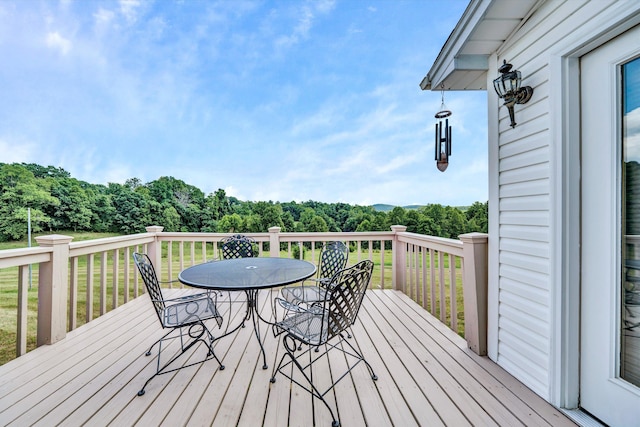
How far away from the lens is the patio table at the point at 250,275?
1990 mm

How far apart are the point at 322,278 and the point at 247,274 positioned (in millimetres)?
1104

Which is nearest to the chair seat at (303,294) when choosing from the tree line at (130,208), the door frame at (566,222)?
the door frame at (566,222)

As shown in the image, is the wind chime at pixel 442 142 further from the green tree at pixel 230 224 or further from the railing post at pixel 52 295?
the green tree at pixel 230 224

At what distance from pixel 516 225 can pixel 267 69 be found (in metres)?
9.38

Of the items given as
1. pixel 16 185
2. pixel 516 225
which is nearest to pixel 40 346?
pixel 516 225

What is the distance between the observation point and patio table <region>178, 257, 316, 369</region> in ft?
6.53

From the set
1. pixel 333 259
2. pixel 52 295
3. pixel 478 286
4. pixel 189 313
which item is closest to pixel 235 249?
pixel 333 259

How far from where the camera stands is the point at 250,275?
2305mm

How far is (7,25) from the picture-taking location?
6773 mm

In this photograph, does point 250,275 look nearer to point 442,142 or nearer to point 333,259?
point 333,259

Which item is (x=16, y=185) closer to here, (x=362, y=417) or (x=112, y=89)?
(x=112, y=89)

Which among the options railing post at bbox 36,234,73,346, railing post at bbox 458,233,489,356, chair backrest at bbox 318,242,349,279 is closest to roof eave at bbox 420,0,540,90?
railing post at bbox 458,233,489,356

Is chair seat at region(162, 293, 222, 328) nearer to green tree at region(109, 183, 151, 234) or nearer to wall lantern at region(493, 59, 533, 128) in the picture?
wall lantern at region(493, 59, 533, 128)

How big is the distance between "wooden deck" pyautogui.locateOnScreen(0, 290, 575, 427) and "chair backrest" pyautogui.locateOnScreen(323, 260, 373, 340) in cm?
46
